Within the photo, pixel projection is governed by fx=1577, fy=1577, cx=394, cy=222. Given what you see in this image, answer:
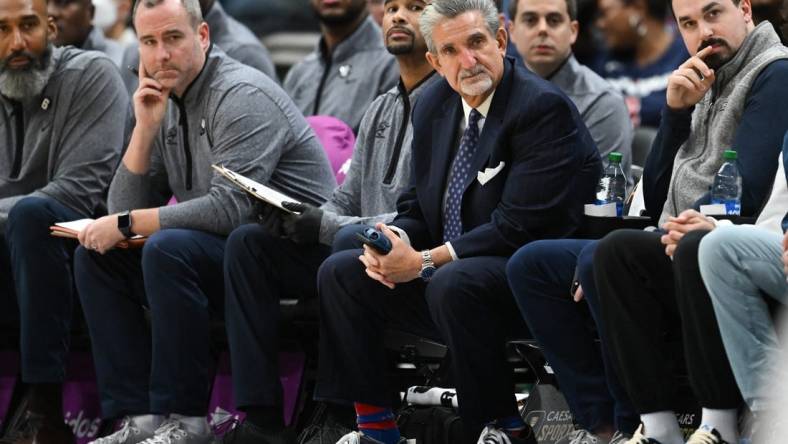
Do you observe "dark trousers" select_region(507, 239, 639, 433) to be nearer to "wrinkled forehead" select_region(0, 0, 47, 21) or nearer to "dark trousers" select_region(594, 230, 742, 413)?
"dark trousers" select_region(594, 230, 742, 413)

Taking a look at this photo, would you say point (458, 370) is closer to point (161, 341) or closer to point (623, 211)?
point (623, 211)

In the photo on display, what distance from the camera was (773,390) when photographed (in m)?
4.93

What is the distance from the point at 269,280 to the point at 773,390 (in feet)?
7.67

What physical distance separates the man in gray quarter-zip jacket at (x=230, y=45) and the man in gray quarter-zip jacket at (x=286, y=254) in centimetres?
171

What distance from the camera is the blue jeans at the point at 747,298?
498cm

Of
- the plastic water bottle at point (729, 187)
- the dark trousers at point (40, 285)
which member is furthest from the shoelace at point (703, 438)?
the dark trousers at point (40, 285)

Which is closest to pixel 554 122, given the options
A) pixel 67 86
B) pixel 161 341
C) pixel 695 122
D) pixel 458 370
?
pixel 695 122

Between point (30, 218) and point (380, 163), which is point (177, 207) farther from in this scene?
point (380, 163)

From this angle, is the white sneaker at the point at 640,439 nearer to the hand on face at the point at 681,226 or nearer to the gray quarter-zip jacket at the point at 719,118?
the hand on face at the point at 681,226

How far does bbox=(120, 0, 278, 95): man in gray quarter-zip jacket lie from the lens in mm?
A: 8648

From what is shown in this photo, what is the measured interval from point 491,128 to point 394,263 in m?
0.65

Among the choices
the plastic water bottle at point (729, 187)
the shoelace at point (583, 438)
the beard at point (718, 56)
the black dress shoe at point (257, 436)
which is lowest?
the black dress shoe at point (257, 436)

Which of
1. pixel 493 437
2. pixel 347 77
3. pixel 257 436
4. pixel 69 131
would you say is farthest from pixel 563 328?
pixel 347 77

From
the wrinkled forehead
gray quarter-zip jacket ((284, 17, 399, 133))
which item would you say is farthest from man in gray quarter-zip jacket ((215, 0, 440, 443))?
the wrinkled forehead
